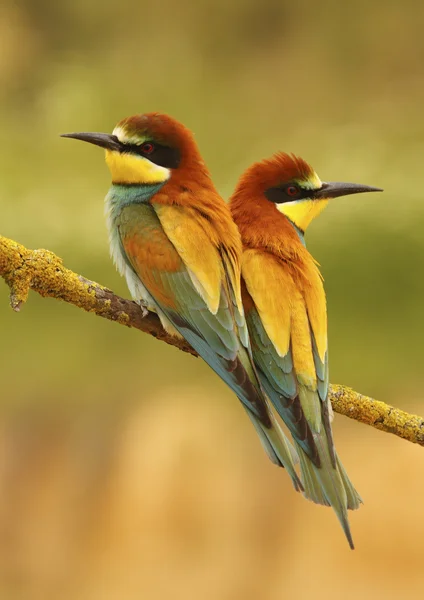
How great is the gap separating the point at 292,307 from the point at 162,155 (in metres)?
0.33

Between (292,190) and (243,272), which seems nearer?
(243,272)

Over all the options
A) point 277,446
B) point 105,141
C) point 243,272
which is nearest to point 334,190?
point 243,272

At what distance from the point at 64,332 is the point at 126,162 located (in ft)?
12.0

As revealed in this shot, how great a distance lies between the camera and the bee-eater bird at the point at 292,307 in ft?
4.03

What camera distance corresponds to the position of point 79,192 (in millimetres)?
5367

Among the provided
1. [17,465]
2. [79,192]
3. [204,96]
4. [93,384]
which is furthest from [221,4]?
[17,465]

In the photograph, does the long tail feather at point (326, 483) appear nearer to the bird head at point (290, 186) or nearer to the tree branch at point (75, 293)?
the tree branch at point (75, 293)

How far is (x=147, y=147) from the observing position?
1450 millimetres

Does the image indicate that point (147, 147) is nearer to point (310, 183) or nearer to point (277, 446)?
point (310, 183)

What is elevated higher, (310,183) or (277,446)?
(310,183)

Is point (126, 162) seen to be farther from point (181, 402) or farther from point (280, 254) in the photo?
point (181, 402)

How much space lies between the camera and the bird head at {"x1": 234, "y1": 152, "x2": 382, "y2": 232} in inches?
57.6

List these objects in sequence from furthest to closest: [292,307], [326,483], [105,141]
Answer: [105,141]
[292,307]
[326,483]

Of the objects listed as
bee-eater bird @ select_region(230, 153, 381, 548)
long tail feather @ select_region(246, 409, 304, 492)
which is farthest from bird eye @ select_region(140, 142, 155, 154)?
long tail feather @ select_region(246, 409, 304, 492)
